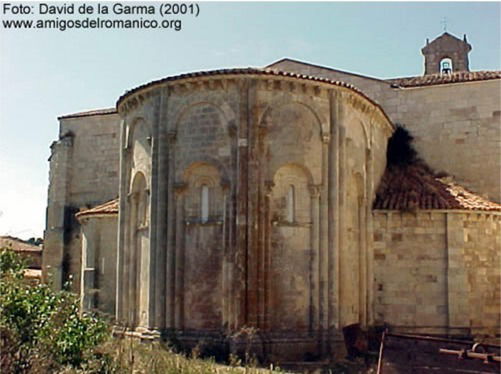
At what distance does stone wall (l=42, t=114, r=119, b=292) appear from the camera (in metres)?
25.4

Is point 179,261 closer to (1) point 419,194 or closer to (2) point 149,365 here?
(2) point 149,365

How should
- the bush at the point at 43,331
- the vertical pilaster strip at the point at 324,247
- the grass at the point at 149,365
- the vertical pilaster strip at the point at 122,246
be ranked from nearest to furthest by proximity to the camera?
the bush at the point at 43,331
the grass at the point at 149,365
the vertical pilaster strip at the point at 324,247
the vertical pilaster strip at the point at 122,246

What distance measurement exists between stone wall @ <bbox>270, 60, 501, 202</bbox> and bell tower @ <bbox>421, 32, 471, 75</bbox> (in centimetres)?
868

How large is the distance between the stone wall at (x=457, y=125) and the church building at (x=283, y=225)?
5.39 feet

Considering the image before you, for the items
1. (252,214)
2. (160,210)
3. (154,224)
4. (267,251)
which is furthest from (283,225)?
(154,224)

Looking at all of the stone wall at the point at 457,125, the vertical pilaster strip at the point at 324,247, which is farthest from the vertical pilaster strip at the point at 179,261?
the stone wall at the point at 457,125

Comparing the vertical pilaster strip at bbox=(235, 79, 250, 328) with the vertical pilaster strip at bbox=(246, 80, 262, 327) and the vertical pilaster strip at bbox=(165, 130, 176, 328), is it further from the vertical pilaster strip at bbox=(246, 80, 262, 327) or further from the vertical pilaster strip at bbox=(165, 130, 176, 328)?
the vertical pilaster strip at bbox=(165, 130, 176, 328)

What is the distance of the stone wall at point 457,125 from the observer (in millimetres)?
20203

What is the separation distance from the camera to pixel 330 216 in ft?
48.6

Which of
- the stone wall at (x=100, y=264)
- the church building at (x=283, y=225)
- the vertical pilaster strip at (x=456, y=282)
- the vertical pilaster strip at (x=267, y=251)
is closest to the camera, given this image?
the vertical pilaster strip at (x=267, y=251)

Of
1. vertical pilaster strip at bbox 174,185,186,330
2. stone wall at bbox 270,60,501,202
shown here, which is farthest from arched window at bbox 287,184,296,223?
stone wall at bbox 270,60,501,202

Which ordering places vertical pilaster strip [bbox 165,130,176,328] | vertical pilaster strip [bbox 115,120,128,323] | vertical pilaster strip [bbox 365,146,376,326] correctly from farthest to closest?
vertical pilaster strip [bbox 115,120,128,323] < vertical pilaster strip [bbox 365,146,376,326] < vertical pilaster strip [bbox 165,130,176,328]

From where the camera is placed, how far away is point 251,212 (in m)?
14.2

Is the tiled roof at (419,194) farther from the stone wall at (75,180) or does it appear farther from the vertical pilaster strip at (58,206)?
the vertical pilaster strip at (58,206)
